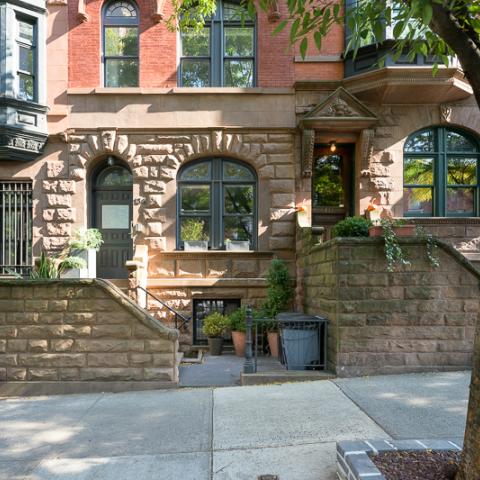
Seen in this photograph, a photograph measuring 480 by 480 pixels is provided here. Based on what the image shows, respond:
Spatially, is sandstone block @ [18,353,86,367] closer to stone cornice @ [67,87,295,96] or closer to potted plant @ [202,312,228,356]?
potted plant @ [202,312,228,356]

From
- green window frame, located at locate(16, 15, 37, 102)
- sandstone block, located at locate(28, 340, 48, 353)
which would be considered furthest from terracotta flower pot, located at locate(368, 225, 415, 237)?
green window frame, located at locate(16, 15, 37, 102)

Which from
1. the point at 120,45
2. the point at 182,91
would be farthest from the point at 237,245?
the point at 120,45

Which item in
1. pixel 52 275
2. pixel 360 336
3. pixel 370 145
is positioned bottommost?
pixel 360 336

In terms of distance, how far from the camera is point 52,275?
341 inches

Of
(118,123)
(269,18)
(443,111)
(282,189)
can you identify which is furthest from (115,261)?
(443,111)

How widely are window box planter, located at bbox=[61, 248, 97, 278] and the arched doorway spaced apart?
712mm

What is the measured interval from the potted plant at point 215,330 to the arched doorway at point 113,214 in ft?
9.42

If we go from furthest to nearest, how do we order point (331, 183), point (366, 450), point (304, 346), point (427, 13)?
point (331, 183) → point (304, 346) → point (366, 450) → point (427, 13)

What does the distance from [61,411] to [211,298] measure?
5.32 metres

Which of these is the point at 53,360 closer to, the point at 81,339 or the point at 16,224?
the point at 81,339

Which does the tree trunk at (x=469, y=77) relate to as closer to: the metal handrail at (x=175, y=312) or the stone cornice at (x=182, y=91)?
the metal handrail at (x=175, y=312)

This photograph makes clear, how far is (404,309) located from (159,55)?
8.96m

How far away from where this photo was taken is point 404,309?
709cm

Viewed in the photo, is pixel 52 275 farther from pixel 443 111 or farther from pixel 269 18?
pixel 443 111
